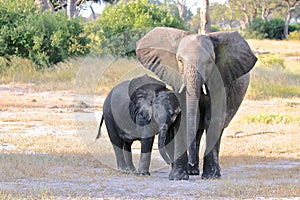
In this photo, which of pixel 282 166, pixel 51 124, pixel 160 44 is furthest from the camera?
pixel 51 124

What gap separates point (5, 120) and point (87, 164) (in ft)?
15.0

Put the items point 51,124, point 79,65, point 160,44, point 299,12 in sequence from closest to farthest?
point 160,44, point 51,124, point 79,65, point 299,12

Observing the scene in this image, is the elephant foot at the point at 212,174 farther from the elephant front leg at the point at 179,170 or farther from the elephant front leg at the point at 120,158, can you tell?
the elephant front leg at the point at 120,158

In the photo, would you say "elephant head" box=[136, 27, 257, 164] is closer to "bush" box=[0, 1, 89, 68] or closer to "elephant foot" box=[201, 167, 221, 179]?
"elephant foot" box=[201, 167, 221, 179]

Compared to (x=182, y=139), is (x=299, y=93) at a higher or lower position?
lower

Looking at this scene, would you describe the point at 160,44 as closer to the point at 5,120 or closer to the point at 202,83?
the point at 202,83

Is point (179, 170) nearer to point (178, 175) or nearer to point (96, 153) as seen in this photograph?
point (178, 175)

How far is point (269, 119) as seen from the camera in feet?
44.9

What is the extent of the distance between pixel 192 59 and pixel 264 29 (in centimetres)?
4549

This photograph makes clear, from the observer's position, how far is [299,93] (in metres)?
19.0

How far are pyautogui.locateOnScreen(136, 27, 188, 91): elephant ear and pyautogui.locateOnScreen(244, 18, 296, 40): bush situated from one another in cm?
4298

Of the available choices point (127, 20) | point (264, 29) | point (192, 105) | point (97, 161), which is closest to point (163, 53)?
point (192, 105)

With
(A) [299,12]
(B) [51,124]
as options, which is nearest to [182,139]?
(B) [51,124]

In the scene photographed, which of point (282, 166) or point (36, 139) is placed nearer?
point (282, 166)
